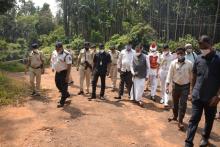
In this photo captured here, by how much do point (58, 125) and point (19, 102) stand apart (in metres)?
2.95

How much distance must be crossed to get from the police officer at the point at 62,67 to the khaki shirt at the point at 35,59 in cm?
175

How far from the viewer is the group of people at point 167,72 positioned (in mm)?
6078

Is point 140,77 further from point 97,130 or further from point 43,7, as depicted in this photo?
point 43,7

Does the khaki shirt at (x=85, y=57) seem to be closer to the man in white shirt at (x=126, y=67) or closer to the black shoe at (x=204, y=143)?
the man in white shirt at (x=126, y=67)

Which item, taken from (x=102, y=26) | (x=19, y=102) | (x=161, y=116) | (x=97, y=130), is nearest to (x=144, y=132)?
(x=97, y=130)

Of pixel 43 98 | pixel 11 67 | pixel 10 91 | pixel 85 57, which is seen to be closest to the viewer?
pixel 43 98

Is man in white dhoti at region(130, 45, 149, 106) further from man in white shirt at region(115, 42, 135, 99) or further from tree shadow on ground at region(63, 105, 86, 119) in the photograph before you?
tree shadow on ground at region(63, 105, 86, 119)

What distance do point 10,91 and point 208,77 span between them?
304 inches

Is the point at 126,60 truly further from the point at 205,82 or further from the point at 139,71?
the point at 205,82

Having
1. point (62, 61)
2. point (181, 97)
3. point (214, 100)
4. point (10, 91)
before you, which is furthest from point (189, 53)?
point (10, 91)

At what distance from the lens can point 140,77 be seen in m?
10.3

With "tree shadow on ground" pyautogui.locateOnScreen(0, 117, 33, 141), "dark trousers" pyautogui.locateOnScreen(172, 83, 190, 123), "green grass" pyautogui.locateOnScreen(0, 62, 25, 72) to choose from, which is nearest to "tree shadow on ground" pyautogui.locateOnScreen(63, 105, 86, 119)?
"tree shadow on ground" pyautogui.locateOnScreen(0, 117, 33, 141)

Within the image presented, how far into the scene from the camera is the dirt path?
7141 mm

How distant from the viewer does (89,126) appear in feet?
26.5
